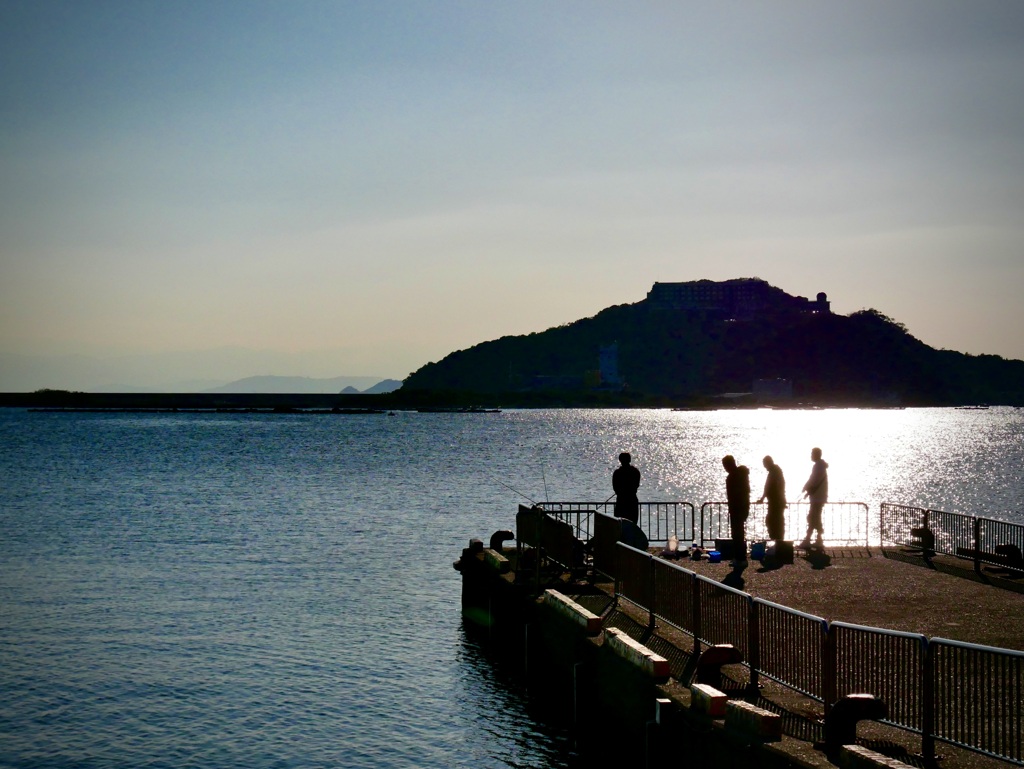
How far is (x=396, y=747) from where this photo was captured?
16953 millimetres

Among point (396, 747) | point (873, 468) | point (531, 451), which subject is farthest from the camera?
point (531, 451)

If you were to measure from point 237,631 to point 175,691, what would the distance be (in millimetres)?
4829

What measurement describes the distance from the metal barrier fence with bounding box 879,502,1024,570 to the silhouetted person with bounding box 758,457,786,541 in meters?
2.83

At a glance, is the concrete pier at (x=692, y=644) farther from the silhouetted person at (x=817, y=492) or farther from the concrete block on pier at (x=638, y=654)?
the silhouetted person at (x=817, y=492)

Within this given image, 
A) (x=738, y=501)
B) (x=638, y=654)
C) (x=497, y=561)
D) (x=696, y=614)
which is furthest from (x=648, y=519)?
(x=638, y=654)

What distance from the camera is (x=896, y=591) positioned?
18.7m

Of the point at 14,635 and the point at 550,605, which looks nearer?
the point at 550,605

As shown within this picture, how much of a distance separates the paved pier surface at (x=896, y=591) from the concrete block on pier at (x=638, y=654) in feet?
11.1

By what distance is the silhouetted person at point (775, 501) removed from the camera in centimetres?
2312

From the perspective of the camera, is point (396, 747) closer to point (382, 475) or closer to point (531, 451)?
point (382, 475)

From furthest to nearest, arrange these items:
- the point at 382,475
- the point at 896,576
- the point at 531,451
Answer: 1. the point at 531,451
2. the point at 382,475
3. the point at 896,576

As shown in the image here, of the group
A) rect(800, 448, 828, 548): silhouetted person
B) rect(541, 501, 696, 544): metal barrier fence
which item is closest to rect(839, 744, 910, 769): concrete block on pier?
rect(541, 501, 696, 544): metal barrier fence

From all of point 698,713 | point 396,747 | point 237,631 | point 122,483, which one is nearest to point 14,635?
point 237,631

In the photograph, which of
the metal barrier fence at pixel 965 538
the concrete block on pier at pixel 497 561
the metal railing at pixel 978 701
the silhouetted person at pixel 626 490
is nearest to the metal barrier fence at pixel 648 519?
the silhouetted person at pixel 626 490
